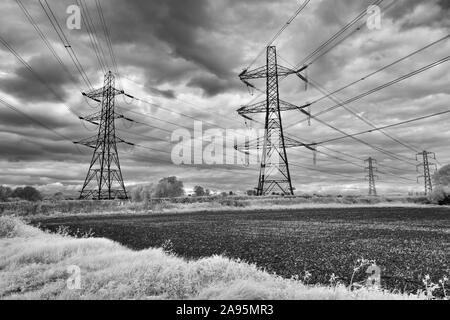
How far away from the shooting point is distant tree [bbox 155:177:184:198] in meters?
80.2

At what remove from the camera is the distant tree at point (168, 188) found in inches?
3157

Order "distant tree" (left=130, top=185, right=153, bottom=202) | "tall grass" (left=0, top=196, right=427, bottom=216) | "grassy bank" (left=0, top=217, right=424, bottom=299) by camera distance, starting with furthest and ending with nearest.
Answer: "distant tree" (left=130, top=185, right=153, bottom=202), "tall grass" (left=0, top=196, right=427, bottom=216), "grassy bank" (left=0, top=217, right=424, bottom=299)

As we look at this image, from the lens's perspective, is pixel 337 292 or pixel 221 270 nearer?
pixel 337 292

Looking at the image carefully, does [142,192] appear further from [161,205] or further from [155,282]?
[155,282]

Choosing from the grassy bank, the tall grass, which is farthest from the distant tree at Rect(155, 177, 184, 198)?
the grassy bank

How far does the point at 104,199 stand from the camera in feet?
160

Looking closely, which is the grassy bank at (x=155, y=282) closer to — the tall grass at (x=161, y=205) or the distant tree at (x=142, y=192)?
the tall grass at (x=161, y=205)

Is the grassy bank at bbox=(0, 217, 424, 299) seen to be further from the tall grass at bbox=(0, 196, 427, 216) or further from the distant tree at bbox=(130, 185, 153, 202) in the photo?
the distant tree at bbox=(130, 185, 153, 202)

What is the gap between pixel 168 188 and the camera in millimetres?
81062

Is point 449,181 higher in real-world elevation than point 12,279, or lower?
higher
